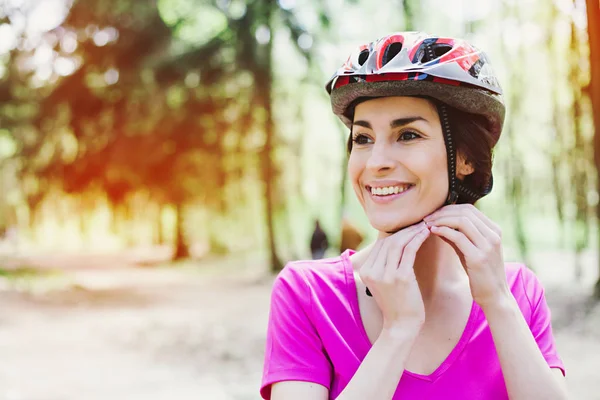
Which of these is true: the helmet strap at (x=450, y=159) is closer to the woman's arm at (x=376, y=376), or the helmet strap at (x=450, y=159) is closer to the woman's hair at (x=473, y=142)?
the woman's hair at (x=473, y=142)

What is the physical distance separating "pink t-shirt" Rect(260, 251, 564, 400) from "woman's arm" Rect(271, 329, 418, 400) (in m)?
0.03

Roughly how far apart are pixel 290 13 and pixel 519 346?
15.7m

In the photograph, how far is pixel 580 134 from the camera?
59.0 feet

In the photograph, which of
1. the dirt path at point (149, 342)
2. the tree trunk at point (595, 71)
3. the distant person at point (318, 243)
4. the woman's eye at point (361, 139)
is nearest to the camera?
the woman's eye at point (361, 139)

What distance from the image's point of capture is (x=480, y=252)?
72.2 inches

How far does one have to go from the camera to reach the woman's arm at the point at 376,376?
1.70m

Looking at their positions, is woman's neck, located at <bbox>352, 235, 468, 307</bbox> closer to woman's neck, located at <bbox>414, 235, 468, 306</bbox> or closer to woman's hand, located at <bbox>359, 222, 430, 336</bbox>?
woman's neck, located at <bbox>414, 235, 468, 306</bbox>

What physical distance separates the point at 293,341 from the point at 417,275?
545mm

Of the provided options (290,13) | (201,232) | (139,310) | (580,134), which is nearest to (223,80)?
(290,13)

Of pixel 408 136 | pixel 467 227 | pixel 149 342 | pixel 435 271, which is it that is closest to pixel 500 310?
pixel 467 227

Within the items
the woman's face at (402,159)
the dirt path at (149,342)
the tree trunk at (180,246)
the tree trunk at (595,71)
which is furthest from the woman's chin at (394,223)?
the tree trunk at (180,246)

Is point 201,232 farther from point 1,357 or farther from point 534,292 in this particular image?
point 534,292

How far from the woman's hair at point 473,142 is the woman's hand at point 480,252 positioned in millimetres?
A: 322

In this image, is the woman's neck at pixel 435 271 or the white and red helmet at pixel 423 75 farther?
the woman's neck at pixel 435 271
